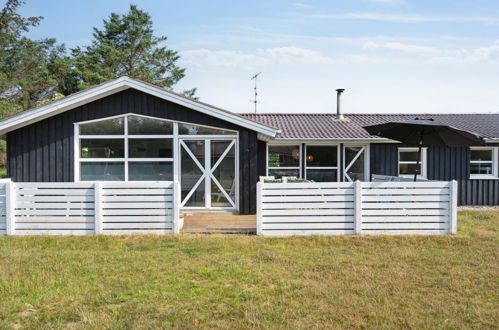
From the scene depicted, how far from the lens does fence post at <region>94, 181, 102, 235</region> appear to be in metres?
7.04

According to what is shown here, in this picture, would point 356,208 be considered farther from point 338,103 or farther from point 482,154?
point 338,103

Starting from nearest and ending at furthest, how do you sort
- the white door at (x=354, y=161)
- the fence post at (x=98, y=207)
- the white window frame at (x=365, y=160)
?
the fence post at (x=98, y=207), the white window frame at (x=365, y=160), the white door at (x=354, y=161)

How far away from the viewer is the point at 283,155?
41.7 ft

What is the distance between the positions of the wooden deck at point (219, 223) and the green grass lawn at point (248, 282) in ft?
1.95

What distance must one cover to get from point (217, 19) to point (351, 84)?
7.73 meters

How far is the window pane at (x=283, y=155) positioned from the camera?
12664 millimetres

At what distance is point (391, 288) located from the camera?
174 inches

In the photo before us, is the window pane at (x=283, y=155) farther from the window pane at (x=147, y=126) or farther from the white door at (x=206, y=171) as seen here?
the window pane at (x=147, y=126)

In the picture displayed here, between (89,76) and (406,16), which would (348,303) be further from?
(89,76)

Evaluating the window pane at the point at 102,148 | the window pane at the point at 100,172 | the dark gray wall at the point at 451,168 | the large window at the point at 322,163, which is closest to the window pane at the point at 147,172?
the window pane at the point at 100,172

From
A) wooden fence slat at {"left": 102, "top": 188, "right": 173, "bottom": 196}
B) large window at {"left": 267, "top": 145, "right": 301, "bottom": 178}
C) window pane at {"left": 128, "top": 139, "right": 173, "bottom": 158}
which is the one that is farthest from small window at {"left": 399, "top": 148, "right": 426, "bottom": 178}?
wooden fence slat at {"left": 102, "top": 188, "right": 173, "bottom": 196}

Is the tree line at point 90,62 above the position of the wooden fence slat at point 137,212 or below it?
above

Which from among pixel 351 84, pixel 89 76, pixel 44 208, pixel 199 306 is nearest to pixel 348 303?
pixel 199 306

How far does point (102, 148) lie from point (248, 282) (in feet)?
22.0
